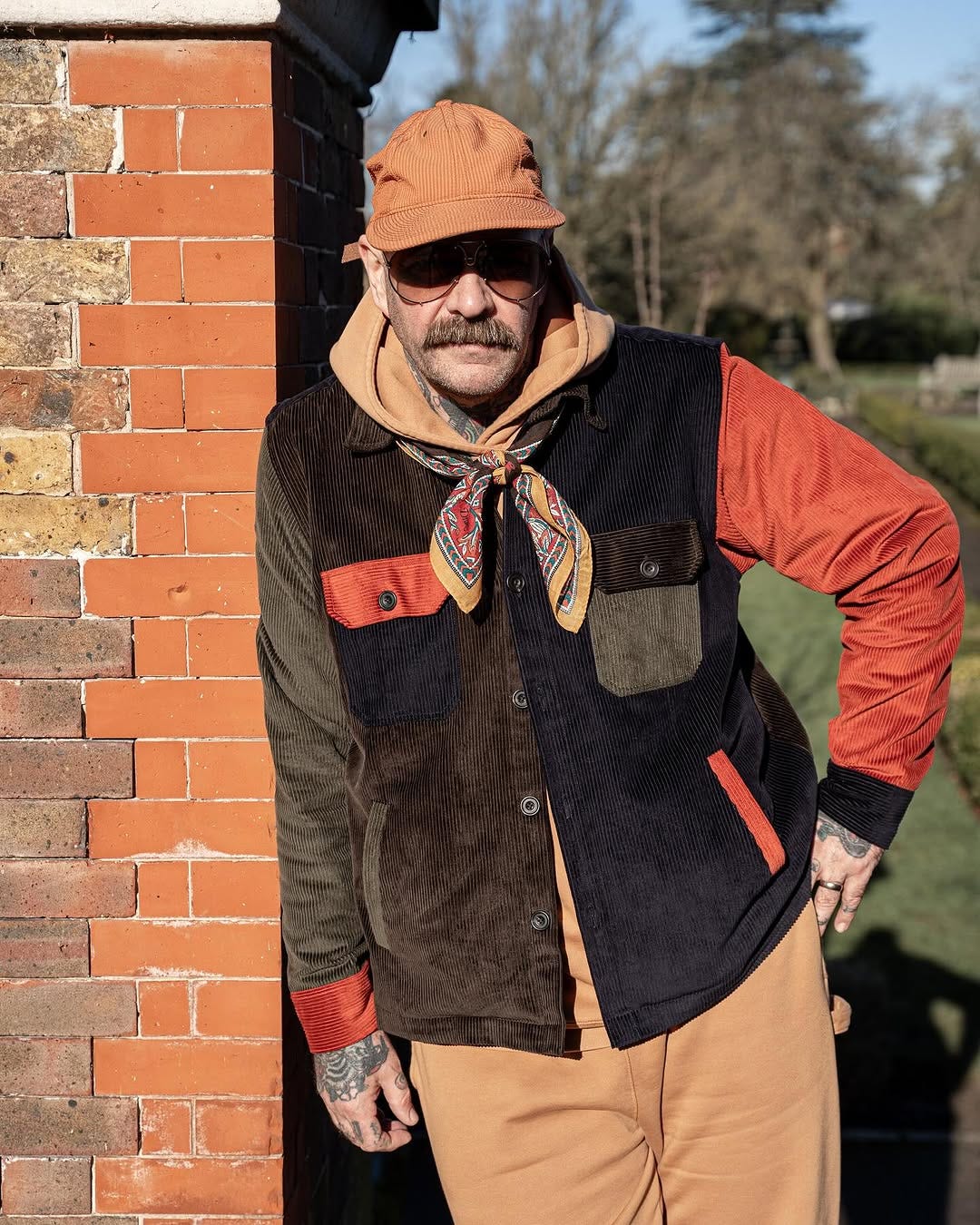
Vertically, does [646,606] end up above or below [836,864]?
above

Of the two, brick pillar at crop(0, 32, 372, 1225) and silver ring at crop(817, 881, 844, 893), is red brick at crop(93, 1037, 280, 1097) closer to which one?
brick pillar at crop(0, 32, 372, 1225)

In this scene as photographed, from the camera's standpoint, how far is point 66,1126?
2.77 m

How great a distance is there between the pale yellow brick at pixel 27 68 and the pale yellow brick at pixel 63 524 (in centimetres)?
70

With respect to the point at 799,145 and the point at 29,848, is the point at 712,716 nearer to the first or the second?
the point at 29,848

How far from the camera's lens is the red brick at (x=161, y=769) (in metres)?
2.64

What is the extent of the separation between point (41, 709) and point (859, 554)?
151 centimetres

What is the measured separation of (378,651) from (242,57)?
108 centimetres

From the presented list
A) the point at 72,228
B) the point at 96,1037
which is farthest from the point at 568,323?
the point at 96,1037

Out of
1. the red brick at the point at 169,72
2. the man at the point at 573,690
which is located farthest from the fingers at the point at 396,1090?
the red brick at the point at 169,72

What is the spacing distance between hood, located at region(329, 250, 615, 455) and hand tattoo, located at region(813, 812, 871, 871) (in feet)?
2.76

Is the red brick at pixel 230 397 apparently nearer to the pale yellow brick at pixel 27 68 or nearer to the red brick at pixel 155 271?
the red brick at pixel 155 271

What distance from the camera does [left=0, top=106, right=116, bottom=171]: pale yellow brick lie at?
243 centimetres

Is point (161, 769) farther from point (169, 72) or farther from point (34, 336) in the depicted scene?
point (169, 72)

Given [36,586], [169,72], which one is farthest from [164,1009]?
[169,72]
